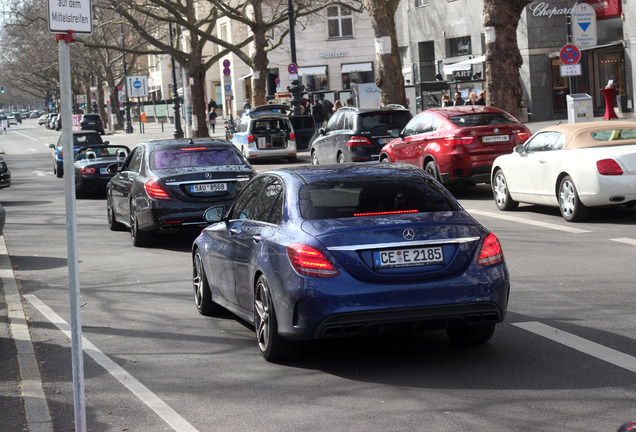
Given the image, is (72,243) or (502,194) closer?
(72,243)

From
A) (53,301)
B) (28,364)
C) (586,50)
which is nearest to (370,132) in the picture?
(53,301)

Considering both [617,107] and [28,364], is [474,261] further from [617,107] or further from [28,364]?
[617,107]

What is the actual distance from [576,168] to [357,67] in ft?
196

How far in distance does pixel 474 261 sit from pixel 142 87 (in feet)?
202

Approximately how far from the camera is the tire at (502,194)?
16188mm

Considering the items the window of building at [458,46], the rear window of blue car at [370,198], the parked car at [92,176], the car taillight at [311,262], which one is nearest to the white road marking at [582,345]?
the rear window of blue car at [370,198]

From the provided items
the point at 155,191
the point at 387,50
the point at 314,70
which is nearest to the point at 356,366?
the point at 155,191

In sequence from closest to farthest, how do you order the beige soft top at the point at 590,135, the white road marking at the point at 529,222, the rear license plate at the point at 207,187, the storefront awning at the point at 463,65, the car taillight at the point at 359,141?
the white road marking at the point at 529,222 < the rear license plate at the point at 207,187 < the beige soft top at the point at 590,135 < the car taillight at the point at 359,141 < the storefront awning at the point at 463,65

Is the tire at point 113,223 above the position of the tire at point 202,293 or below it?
above

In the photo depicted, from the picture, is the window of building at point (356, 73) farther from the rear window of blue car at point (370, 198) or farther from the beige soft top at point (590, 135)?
the rear window of blue car at point (370, 198)

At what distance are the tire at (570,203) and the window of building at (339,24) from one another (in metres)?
59.8

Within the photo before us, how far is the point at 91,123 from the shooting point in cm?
7438

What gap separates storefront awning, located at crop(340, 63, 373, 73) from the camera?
72.8 m

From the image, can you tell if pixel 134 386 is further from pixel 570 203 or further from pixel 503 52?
pixel 503 52
